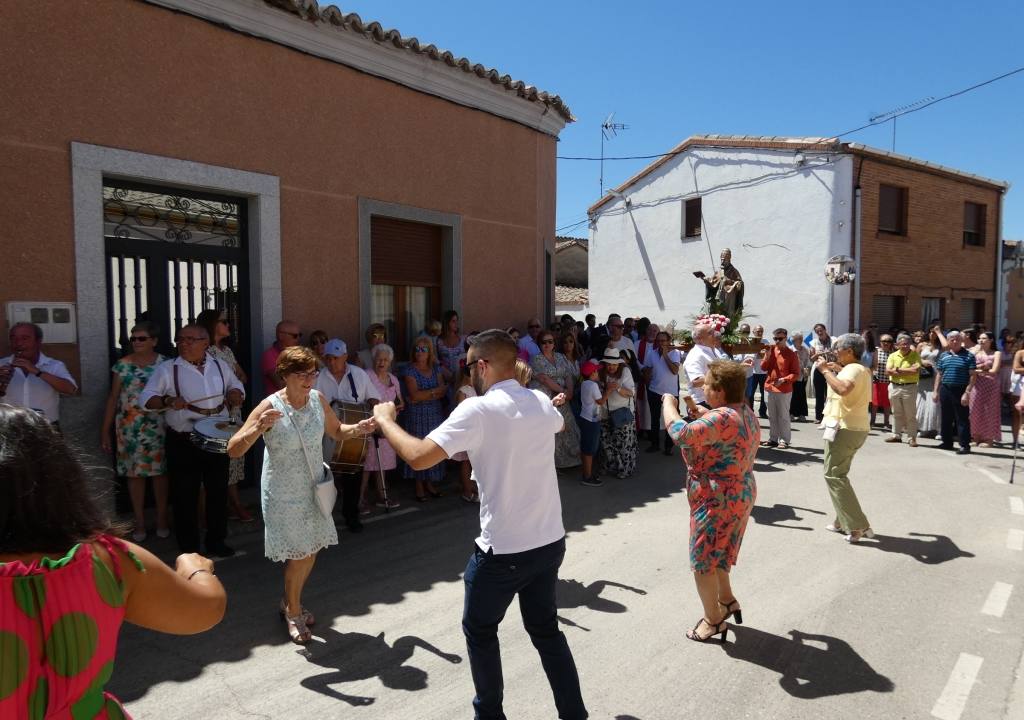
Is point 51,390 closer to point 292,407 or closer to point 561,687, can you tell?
point 292,407

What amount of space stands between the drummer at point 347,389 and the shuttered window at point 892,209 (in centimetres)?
1644

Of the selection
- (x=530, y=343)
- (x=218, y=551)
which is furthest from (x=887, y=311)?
(x=218, y=551)

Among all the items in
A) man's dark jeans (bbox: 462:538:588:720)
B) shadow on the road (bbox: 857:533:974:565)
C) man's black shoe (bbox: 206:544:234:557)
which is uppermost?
man's dark jeans (bbox: 462:538:588:720)

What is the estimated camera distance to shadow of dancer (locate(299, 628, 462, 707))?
11.4 feet

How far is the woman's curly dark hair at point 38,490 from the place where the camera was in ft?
4.68

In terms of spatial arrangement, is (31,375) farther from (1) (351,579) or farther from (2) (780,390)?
(2) (780,390)

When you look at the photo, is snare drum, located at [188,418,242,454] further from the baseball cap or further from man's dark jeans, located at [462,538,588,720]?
man's dark jeans, located at [462,538,588,720]

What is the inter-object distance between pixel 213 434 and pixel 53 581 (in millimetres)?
3366

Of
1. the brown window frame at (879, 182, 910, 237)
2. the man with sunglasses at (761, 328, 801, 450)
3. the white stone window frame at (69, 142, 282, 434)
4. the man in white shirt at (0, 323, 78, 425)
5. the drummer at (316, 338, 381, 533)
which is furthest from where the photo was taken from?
the brown window frame at (879, 182, 910, 237)

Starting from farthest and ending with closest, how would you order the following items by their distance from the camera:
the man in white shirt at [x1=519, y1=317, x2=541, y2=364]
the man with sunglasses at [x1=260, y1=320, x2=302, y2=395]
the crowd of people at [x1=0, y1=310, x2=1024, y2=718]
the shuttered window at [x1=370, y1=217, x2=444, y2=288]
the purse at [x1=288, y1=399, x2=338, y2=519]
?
1. the man in white shirt at [x1=519, y1=317, x2=541, y2=364]
2. the shuttered window at [x1=370, y1=217, x2=444, y2=288]
3. the man with sunglasses at [x1=260, y1=320, x2=302, y2=395]
4. the purse at [x1=288, y1=399, x2=338, y2=519]
5. the crowd of people at [x1=0, y1=310, x2=1024, y2=718]

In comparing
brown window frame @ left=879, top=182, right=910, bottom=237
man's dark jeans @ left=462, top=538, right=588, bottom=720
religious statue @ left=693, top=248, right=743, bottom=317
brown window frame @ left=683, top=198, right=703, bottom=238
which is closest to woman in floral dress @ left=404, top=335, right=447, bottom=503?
man's dark jeans @ left=462, top=538, right=588, bottom=720

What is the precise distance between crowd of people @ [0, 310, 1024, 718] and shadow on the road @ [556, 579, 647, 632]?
Answer: 1.87 feet

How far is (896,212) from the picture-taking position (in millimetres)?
18203

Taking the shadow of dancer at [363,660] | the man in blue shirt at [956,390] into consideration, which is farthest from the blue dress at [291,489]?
the man in blue shirt at [956,390]
